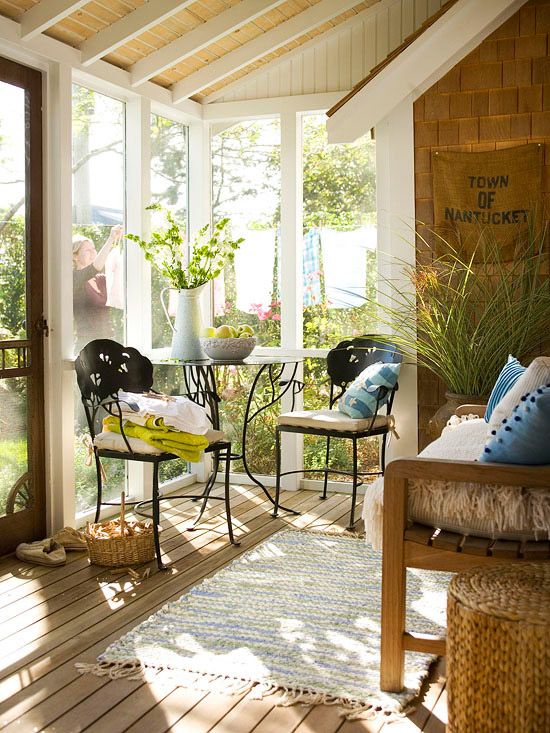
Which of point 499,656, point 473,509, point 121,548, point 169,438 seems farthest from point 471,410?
point 499,656

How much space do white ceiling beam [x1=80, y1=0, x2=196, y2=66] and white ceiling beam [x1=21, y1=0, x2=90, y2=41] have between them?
1.26 feet

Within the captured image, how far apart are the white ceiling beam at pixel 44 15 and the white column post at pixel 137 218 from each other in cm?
115

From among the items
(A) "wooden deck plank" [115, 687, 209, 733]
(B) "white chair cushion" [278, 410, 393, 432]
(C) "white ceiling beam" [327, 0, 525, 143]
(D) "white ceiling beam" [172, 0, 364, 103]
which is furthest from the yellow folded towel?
(D) "white ceiling beam" [172, 0, 364, 103]

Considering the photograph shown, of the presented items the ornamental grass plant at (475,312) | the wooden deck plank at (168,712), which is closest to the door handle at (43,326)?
the ornamental grass plant at (475,312)

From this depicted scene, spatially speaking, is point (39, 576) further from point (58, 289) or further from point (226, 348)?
point (226, 348)

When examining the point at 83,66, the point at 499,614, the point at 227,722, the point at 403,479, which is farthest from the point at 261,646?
the point at 83,66

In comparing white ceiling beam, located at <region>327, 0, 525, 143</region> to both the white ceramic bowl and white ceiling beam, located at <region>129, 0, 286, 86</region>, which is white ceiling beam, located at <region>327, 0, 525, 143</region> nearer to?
white ceiling beam, located at <region>129, 0, 286, 86</region>

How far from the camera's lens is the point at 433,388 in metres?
5.06

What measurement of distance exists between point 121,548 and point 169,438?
548 mm

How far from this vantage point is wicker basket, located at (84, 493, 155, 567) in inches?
156

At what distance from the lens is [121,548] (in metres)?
3.96

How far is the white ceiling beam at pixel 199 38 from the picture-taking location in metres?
4.68

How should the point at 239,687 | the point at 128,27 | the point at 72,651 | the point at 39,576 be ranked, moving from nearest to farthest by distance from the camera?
the point at 239,687, the point at 72,651, the point at 39,576, the point at 128,27

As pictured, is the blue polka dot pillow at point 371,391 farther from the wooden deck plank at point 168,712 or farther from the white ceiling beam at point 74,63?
the wooden deck plank at point 168,712
